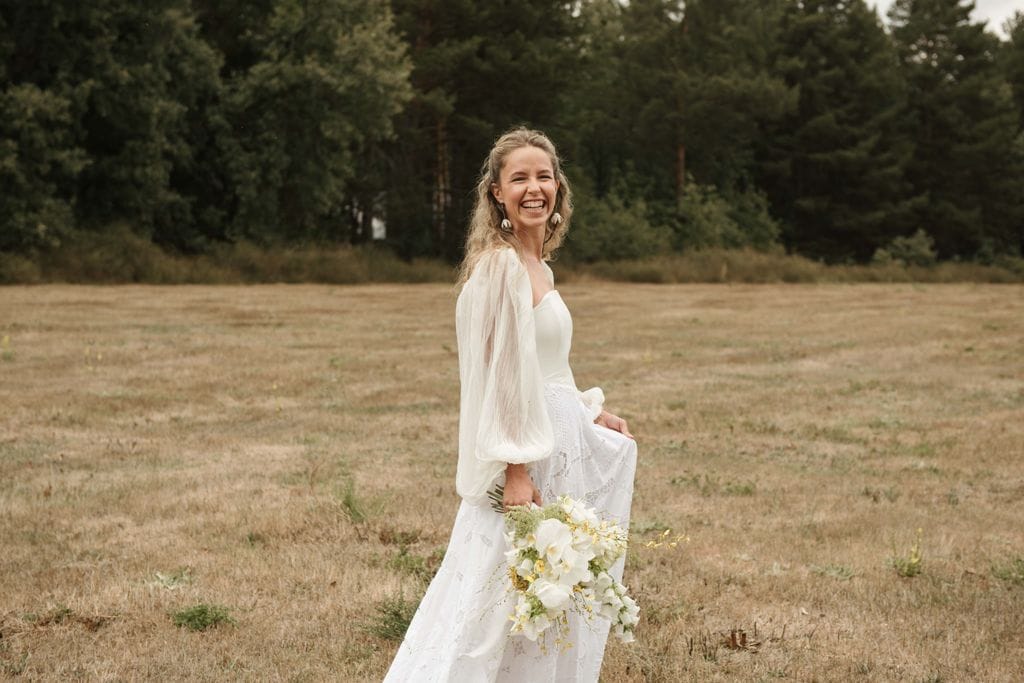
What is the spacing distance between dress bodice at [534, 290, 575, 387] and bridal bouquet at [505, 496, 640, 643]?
22.6 inches

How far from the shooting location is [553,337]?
360cm

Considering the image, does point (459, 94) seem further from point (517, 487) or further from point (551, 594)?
point (551, 594)

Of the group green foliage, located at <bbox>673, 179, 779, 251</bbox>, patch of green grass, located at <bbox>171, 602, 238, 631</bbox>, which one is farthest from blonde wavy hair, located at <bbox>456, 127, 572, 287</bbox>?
green foliage, located at <bbox>673, 179, 779, 251</bbox>

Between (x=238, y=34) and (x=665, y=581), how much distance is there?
35050mm

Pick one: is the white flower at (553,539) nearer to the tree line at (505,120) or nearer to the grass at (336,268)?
the grass at (336,268)

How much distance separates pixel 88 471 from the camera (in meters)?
8.48

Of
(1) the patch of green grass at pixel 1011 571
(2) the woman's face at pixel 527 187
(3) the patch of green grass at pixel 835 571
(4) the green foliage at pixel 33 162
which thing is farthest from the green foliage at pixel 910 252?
(2) the woman's face at pixel 527 187

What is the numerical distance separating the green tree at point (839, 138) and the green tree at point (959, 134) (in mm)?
2328

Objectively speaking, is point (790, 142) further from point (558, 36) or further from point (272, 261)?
point (272, 261)

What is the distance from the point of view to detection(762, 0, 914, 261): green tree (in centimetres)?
5322

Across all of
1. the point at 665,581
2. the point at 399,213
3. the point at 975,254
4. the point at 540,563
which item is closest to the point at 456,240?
the point at 399,213

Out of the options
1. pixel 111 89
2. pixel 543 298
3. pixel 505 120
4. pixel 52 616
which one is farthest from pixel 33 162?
pixel 543 298

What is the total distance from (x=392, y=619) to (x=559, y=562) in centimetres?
229

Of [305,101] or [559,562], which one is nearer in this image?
[559,562]
